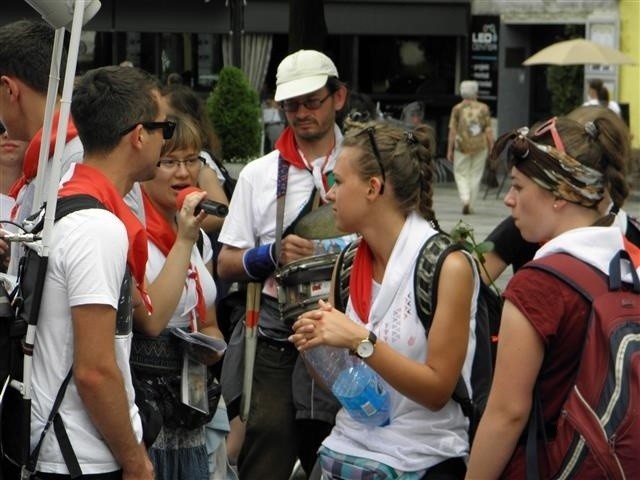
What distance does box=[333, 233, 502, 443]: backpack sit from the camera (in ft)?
12.9

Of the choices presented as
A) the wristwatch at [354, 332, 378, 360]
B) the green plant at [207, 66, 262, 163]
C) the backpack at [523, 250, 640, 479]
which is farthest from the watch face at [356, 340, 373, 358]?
the green plant at [207, 66, 262, 163]

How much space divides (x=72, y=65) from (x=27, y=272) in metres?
0.52

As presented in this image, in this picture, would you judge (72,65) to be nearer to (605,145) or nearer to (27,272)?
(27,272)

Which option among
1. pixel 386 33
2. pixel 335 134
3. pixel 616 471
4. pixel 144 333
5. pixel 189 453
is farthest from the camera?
pixel 386 33

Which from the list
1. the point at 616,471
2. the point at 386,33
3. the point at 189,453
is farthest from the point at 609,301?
the point at 386,33

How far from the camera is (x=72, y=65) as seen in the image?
3393 mm

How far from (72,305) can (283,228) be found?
1971 mm

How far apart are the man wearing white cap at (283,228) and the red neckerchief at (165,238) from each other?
29.2 inches

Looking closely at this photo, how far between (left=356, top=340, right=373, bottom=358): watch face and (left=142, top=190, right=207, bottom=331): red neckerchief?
836mm

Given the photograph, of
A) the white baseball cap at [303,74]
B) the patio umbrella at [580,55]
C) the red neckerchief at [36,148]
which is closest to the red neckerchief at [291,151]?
the white baseball cap at [303,74]

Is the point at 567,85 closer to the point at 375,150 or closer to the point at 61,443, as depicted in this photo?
the point at 375,150

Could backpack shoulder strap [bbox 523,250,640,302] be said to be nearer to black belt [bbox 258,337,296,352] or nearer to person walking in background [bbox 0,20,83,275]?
person walking in background [bbox 0,20,83,275]

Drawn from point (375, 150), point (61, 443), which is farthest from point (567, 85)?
point (61, 443)

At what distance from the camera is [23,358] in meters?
3.41
